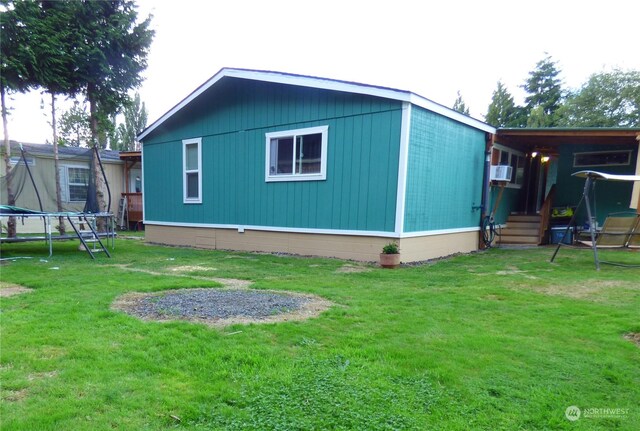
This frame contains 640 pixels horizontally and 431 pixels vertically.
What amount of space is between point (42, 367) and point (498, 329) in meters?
3.35

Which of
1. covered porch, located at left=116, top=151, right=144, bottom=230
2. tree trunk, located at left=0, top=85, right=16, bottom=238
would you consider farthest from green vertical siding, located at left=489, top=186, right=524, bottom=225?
covered porch, located at left=116, top=151, right=144, bottom=230

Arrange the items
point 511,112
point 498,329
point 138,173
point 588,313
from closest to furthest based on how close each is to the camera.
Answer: point 498,329 < point 588,313 < point 138,173 < point 511,112

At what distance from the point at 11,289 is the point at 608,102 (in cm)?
3317

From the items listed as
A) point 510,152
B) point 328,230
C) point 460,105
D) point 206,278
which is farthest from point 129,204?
point 460,105

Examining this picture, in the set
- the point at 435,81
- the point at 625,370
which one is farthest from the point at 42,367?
the point at 435,81

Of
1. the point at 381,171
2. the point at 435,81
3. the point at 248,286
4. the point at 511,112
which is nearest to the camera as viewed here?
the point at 248,286

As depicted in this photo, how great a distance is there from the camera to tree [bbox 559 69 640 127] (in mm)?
24875

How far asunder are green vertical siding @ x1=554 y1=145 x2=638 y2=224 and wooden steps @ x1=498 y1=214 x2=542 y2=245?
4.94 ft

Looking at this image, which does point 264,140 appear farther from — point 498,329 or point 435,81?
point 435,81

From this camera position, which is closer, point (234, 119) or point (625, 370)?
point (625, 370)

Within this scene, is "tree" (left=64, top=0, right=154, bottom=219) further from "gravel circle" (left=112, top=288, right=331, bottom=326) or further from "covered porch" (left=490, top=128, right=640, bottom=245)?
"covered porch" (left=490, top=128, right=640, bottom=245)

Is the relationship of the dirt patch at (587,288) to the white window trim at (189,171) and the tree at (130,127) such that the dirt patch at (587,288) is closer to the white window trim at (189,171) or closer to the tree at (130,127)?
the white window trim at (189,171)

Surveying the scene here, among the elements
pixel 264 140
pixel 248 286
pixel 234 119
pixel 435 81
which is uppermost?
pixel 435 81

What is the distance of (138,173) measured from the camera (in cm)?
1655
